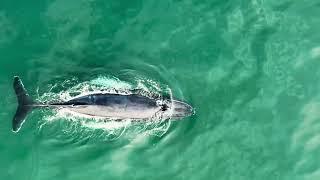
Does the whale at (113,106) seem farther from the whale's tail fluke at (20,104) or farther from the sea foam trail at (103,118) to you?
the sea foam trail at (103,118)

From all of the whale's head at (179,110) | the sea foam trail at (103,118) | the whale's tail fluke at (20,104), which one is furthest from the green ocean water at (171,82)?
the whale's tail fluke at (20,104)

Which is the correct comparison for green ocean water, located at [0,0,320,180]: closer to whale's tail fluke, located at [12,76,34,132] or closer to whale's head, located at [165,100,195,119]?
Answer: whale's head, located at [165,100,195,119]

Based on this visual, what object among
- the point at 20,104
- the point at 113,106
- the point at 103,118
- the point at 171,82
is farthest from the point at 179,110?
the point at 20,104

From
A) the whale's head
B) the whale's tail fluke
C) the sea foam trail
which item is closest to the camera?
the whale's tail fluke

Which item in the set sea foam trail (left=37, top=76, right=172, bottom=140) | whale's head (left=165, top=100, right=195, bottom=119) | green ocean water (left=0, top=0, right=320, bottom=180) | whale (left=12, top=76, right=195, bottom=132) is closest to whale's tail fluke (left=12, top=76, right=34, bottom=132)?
Answer: whale (left=12, top=76, right=195, bottom=132)

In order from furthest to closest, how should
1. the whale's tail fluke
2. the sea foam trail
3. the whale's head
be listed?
the whale's head, the sea foam trail, the whale's tail fluke

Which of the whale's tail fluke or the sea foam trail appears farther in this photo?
the sea foam trail

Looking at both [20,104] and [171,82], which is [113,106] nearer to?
[171,82]
